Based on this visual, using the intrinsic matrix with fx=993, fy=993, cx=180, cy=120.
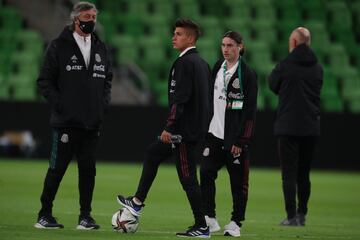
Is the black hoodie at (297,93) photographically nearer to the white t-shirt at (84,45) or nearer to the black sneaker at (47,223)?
the white t-shirt at (84,45)

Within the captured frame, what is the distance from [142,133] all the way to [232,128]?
12412 mm

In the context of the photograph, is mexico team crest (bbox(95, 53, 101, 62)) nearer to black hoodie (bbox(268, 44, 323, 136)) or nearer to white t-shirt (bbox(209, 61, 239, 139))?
white t-shirt (bbox(209, 61, 239, 139))

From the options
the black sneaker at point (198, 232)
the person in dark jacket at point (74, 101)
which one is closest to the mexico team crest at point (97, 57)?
the person in dark jacket at point (74, 101)

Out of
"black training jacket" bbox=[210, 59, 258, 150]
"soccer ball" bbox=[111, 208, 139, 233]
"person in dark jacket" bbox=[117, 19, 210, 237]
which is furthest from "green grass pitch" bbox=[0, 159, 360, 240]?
"black training jacket" bbox=[210, 59, 258, 150]

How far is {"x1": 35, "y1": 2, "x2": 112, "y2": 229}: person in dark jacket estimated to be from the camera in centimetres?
1030

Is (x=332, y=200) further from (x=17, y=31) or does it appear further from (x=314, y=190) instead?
(x=17, y=31)

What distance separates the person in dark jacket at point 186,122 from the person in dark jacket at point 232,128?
0.64 m

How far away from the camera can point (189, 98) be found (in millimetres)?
9859

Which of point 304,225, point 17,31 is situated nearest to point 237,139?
point 304,225

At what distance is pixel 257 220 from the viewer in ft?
41.1

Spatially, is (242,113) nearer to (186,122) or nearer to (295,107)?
(186,122)

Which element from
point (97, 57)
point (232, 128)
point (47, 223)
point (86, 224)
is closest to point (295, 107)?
point (232, 128)

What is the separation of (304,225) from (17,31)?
15565 mm

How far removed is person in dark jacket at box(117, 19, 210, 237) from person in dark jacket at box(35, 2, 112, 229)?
707mm
